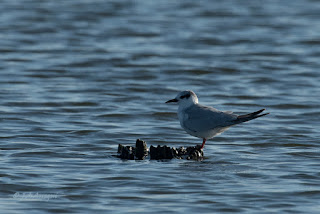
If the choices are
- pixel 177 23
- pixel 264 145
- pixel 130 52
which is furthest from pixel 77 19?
pixel 264 145

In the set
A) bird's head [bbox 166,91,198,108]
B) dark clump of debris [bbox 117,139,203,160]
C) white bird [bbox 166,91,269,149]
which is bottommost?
dark clump of debris [bbox 117,139,203,160]

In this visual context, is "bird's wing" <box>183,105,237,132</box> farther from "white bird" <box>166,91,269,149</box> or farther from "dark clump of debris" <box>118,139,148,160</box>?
"dark clump of debris" <box>118,139,148,160</box>

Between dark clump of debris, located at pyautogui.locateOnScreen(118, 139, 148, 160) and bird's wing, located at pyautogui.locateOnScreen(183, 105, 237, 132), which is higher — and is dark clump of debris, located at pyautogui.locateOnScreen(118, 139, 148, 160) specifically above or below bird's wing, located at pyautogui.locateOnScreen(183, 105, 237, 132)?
below

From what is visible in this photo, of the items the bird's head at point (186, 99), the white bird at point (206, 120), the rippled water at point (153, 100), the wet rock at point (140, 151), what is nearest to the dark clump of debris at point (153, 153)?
the wet rock at point (140, 151)

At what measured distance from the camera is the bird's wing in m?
8.77

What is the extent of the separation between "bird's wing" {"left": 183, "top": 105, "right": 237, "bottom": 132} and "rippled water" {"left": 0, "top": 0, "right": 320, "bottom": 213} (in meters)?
0.47

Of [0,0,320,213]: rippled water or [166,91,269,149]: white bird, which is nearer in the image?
[0,0,320,213]: rippled water

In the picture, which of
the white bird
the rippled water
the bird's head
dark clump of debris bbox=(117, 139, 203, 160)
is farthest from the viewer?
the bird's head

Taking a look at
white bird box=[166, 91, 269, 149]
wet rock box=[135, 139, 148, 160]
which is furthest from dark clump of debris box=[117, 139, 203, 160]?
white bird box=[166, 91, 269, 149]

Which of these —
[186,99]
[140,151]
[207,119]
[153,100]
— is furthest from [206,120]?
[153,100]

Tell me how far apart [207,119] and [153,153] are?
2.80ft

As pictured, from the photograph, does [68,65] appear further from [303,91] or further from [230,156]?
[230,156]

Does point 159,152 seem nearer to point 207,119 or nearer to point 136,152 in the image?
point 136,152

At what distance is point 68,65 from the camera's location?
16.2 metres
